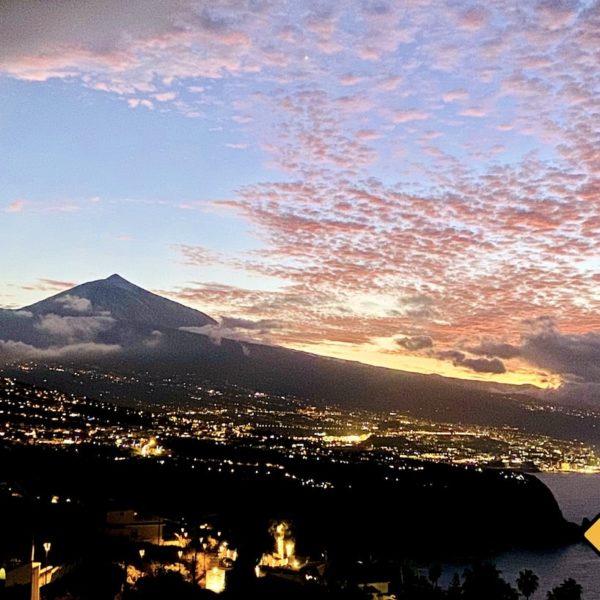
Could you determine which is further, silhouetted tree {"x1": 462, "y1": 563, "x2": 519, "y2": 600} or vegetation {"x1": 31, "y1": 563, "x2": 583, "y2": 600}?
silhouetted tree {"x1": 462, "y1": 563, "x2": 519, "y2": 600}

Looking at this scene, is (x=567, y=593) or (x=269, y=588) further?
(x=567, y=593)

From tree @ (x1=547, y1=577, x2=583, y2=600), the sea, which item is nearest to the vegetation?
tree @ (x1=547, y1=577, x2=583, y2=600)

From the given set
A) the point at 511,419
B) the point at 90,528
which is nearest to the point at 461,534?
the point at 90,528

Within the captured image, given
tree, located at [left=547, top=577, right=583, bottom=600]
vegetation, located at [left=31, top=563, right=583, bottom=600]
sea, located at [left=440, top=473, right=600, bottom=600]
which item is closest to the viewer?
vegetation, located at [left=31, top=563, right=583, bottom=600]

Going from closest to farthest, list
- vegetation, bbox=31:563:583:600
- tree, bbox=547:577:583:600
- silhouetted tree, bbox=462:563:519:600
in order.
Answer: vegetation, bbox=31:563:583:600 < tree, bbox=547:577:583:600 < silhouetted tree, bbox=462:563:519:600

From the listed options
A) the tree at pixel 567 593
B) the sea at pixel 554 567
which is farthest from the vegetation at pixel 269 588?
the sea at pixel 554 567

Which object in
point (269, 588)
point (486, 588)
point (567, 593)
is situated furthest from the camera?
point (486, 588)

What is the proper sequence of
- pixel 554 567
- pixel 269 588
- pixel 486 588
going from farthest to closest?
1. pixel 554 567
2. pixel 486 588
3. pixel 269 588

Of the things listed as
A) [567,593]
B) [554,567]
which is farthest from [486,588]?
[554,567]

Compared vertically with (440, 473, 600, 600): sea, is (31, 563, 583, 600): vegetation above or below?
above

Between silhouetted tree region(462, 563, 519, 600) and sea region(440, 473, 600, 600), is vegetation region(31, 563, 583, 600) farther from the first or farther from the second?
sea region(440, 473, 600, 600)

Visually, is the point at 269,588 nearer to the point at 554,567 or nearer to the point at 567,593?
the point at 567,593
